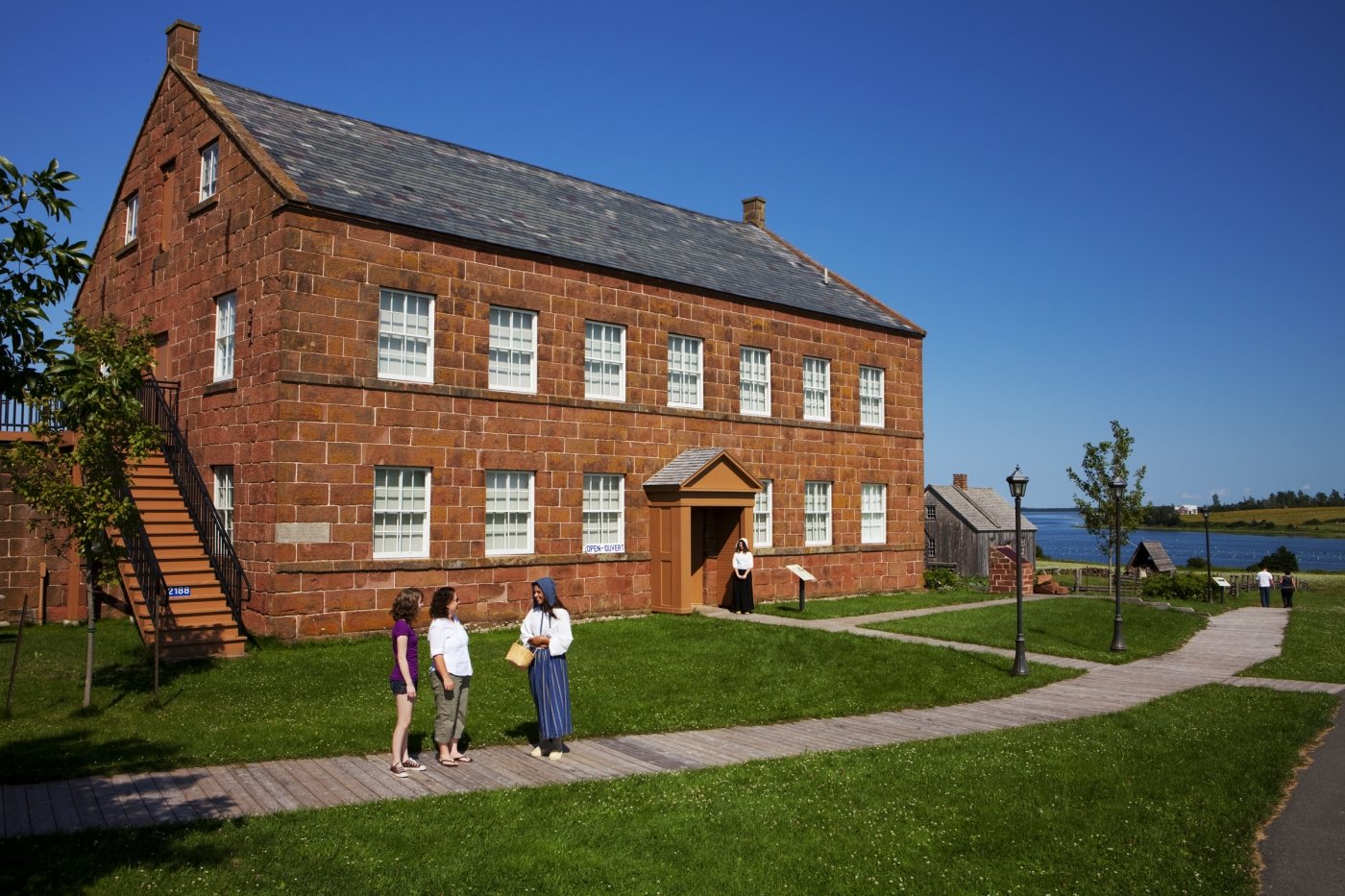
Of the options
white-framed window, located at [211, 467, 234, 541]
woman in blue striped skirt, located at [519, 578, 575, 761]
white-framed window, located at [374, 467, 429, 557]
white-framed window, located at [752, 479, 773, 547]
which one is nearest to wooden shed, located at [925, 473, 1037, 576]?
white-framed window, located at [752, 479, 773, 547]

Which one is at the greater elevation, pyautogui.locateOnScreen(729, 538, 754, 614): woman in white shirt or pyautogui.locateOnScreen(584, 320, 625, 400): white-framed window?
pyautogui.locateOnScreen(584, 320, 625, 400): white-framed window

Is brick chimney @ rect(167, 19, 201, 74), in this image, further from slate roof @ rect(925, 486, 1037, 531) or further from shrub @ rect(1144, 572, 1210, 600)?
slate roof @ rect(925, 486, 1037, 531)

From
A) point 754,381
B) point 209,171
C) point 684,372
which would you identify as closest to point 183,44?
point 209,171

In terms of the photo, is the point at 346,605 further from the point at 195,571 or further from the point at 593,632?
the point at 593,632

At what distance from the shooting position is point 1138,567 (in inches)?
2090

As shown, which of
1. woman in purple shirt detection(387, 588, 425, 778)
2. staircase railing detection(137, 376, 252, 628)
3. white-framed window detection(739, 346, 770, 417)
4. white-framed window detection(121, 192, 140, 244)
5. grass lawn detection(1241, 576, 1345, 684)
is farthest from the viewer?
white-framed window detection(739, 346, 770, 417)

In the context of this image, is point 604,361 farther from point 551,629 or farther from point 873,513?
point 551,629

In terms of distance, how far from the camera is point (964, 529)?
52719mm

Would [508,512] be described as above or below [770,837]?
above

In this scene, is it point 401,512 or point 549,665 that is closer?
point 549,665

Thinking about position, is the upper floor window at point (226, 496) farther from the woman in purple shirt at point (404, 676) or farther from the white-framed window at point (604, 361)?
the woman in purple shirt at point (404, 676)

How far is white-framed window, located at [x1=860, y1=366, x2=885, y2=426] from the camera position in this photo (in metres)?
30.8

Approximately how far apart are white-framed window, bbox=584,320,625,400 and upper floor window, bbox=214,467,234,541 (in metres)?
7.97

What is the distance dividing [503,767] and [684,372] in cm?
1622
